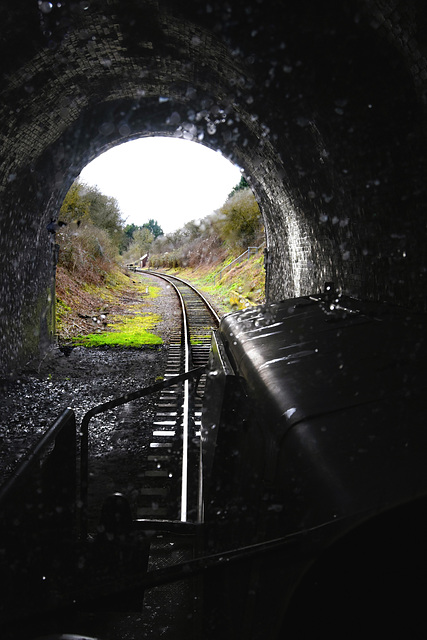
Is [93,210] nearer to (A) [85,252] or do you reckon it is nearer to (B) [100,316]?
(A) [85,252]

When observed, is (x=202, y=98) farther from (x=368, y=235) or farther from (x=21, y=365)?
(x=21, y=365)

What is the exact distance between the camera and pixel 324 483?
1.49 metres

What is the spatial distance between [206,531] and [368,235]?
4.90 meters

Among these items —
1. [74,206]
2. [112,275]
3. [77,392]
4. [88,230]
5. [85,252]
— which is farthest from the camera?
[112,275]

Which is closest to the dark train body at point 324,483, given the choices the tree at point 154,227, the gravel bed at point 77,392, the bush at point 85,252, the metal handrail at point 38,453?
the metal handrail at point 38,453

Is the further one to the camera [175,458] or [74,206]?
[74,206]

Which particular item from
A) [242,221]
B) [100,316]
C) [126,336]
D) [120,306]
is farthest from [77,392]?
[242,221]

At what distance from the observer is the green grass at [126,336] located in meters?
12.2

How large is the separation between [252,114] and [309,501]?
334 inches

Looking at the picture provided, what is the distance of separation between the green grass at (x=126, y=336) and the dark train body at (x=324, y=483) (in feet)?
30.2

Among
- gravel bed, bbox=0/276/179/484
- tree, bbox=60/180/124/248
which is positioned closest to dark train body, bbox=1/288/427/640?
gravel bed, bbox=0/276/179/484

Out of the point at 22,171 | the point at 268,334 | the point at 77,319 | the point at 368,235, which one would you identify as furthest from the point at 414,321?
the point at 77,319

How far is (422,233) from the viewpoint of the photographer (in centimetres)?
509

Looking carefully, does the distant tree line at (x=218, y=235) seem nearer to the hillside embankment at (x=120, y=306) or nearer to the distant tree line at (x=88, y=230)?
the hillside embankment at (x=120, y=306)
